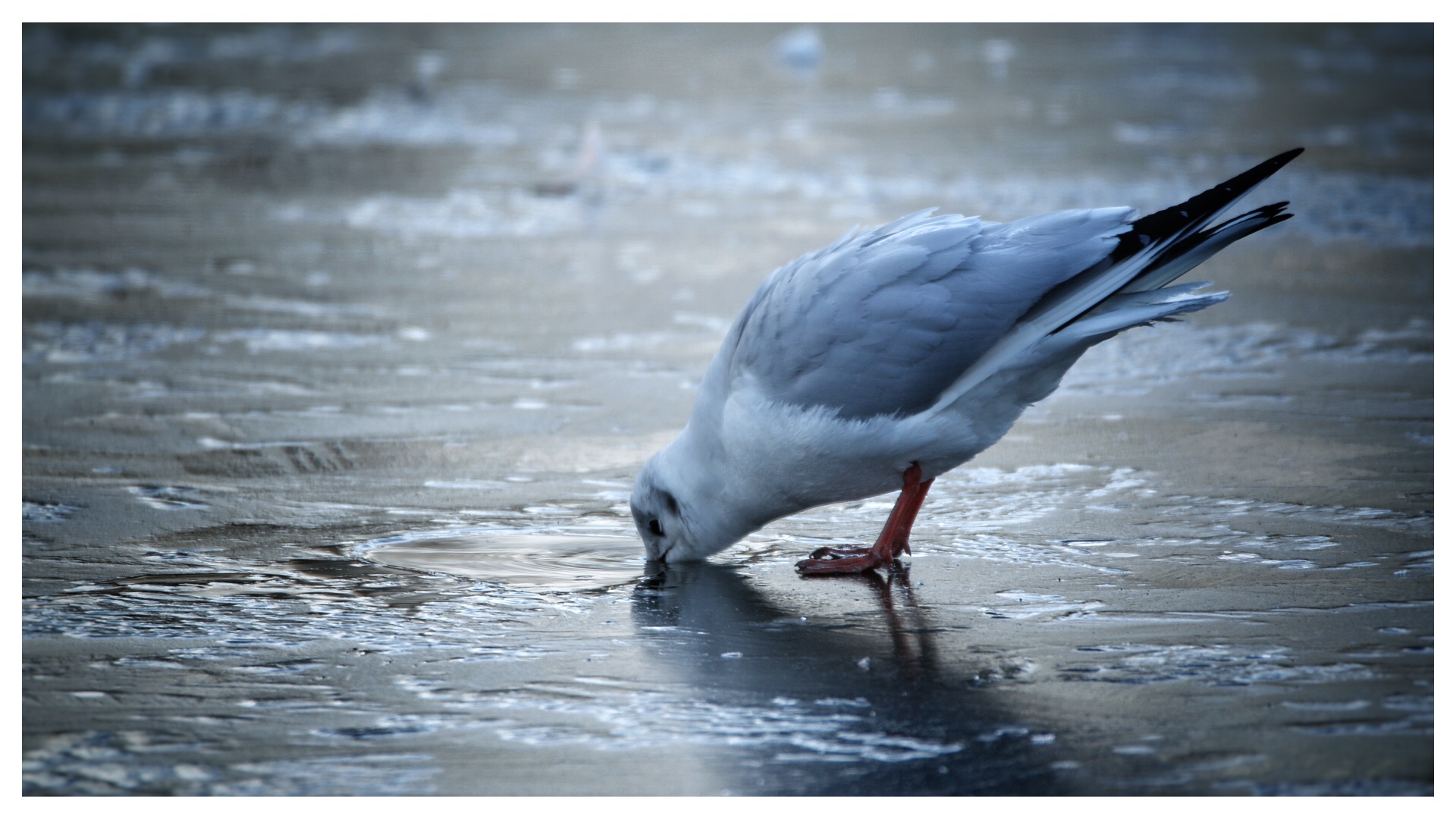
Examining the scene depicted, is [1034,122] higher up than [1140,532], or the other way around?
[1034,122]

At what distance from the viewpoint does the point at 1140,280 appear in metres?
4.33

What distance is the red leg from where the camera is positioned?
4.59 m

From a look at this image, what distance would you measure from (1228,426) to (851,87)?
11.9m

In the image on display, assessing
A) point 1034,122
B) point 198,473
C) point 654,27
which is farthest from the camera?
point 654,27

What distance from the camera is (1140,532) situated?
482 centimetres

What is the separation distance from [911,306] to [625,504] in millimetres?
1493

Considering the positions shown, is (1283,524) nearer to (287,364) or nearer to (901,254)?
(901,254)

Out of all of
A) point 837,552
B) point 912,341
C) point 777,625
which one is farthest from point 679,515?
point 912,341

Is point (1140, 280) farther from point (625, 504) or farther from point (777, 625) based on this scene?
point (625, 504)

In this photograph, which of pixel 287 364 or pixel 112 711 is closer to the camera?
pixel 112 711

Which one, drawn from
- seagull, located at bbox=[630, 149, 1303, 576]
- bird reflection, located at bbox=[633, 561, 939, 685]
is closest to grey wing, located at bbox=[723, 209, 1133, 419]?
seagull, located at bbox=[630, 149, 1303, 576]

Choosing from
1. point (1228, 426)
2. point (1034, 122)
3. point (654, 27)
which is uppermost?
point (654, 27)

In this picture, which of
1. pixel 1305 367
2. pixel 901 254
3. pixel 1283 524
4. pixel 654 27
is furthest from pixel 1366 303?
pixel 654 27

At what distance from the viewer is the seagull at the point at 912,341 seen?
4.29 meters
